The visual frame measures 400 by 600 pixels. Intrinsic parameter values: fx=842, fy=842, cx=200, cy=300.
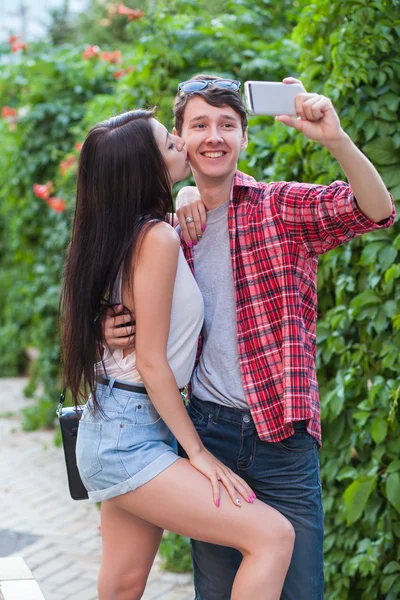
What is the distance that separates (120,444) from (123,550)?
45 cm

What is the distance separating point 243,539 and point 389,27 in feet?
6.37

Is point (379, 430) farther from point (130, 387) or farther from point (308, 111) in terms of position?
point (308, 111)

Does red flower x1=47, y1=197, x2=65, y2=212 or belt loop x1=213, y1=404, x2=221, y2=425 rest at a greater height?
red flower x1=47, y1=197, x2=65, y2=212

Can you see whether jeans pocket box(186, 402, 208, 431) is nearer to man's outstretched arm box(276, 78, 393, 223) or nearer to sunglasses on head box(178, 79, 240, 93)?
man's outstretched arm box(276, 78, 393, 223)

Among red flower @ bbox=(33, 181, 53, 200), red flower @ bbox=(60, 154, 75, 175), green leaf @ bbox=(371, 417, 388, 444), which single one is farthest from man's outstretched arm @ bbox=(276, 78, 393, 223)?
red flower @ bbox=(33, 181, 53, 200)

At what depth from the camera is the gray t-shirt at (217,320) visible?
8.14 ft

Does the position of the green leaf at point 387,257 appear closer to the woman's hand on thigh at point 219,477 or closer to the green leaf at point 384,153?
the green leaf at point 384,153

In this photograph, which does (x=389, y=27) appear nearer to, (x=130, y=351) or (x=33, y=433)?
(x=130, y=351)

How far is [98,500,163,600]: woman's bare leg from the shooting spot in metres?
2.58

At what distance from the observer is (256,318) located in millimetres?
2422

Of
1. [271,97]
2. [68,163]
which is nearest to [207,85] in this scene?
[271,97]

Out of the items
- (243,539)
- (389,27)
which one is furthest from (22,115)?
(243,539)

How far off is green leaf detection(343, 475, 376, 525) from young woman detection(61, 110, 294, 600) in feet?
3.35

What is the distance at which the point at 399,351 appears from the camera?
312 cm
